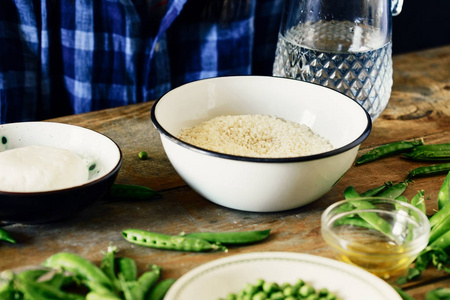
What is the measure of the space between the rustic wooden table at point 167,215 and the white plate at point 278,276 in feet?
0.31

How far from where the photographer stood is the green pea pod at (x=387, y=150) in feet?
4.81

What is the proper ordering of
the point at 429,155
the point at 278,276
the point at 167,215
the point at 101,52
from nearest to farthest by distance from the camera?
the point at 278,276, the point at 167,215, the point at 429,155, the point at 101,52

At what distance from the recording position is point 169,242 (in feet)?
3.58

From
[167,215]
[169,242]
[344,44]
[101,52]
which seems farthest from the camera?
[101,52]

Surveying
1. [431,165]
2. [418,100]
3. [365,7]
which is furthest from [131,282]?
[418,100]

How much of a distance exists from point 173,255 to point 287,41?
A: 79 centimetres

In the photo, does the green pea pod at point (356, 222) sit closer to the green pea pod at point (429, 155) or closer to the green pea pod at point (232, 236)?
→ the green pea pod at point (232, 236)

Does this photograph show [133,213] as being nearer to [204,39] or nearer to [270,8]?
[204,39]

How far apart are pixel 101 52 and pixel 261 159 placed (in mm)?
1216

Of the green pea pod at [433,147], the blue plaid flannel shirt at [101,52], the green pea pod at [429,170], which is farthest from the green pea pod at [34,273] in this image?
the blue plaid flannel shirt at [101,52]

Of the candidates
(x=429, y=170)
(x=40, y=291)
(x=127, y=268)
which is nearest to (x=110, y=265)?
(x=127, y=268)

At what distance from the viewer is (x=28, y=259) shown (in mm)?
1052

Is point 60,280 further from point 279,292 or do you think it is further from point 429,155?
point 429,155

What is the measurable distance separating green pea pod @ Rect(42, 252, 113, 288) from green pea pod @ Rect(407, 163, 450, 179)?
79cm
